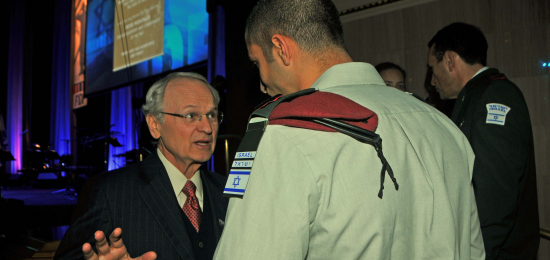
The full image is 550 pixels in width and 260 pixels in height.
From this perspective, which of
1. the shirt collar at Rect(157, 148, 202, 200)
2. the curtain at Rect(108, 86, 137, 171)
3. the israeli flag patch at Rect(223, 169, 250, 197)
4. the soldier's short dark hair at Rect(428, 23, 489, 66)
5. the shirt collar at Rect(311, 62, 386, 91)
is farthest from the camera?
the curtain at Rect(108, 86, 137, 171)

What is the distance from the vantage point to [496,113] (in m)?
1.67

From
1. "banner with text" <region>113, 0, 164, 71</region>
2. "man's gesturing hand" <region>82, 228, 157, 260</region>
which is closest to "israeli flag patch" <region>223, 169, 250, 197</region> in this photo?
"man's gesturing hand" <region>82, 228, 157, 260</region>

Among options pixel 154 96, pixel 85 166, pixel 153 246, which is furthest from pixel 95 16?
pixel 153 246


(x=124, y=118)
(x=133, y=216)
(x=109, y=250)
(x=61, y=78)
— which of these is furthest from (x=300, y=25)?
(x=61, y=78)

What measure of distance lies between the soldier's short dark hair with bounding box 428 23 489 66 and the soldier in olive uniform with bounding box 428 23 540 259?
133 millimetres

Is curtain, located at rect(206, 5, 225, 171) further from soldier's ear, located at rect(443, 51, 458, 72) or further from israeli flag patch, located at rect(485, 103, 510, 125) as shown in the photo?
israeli flag patch, located at rect(485, 103, 510, 125)

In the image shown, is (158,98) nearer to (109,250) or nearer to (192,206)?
(192,206)

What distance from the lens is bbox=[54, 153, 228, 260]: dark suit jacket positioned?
1315 millimetres

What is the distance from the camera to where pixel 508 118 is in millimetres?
1651

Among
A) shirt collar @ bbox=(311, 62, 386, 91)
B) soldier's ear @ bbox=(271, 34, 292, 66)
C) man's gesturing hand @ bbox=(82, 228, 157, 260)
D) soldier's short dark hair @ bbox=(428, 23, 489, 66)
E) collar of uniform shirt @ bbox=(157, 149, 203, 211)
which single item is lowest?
man's gesturing hand @ bbox=(82, 228, 157, 260)

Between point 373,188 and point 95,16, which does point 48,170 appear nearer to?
point 95,16

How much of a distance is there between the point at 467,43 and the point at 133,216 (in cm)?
195

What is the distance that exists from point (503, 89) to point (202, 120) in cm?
151

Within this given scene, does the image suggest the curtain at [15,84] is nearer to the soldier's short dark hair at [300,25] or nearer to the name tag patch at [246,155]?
the soldier's short dark hair at [300,25]
